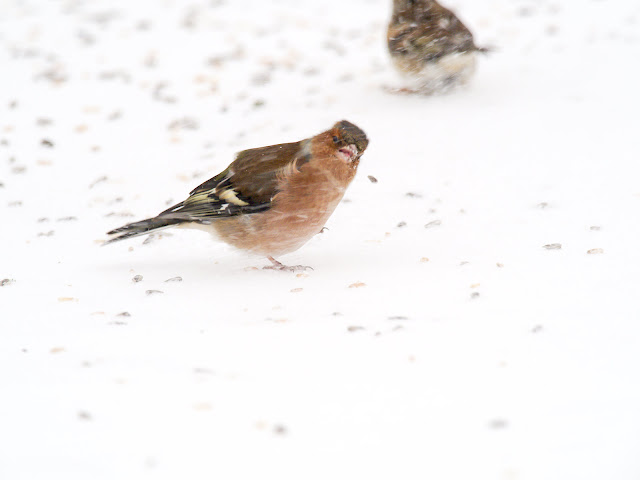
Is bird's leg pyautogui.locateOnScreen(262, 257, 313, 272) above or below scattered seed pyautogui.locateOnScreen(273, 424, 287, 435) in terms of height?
below

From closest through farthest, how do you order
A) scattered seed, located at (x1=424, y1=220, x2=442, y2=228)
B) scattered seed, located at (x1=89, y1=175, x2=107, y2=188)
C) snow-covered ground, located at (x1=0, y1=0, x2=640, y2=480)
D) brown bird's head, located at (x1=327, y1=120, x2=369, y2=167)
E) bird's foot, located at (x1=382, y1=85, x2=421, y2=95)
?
snow-covered ground, located at (x1=0, y1=0, x2=640, y2=480), brown bird's head, located at (x1=327, y1=120, x2=369, y2=167), scattered seed, located at (x1=424, y1=220, x2=442, y2=228), scattered seed, located at (x1=89, y1=175, x2=107, y2=188), bird's foot, located at (x1=382, y1=85, x2=421, y2=95)

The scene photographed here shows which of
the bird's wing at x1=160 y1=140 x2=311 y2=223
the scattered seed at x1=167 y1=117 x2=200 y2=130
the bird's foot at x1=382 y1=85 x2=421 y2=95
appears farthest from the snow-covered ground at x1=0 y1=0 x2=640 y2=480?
the bird's wing at x1=160 y1=140 x2=311 y2=223

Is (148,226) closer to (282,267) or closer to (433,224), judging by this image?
(282,267)

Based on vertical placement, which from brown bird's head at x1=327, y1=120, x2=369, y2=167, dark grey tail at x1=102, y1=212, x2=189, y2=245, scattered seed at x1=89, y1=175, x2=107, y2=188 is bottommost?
scattered seed at x1=89, y1=175, x2=107, y2=188

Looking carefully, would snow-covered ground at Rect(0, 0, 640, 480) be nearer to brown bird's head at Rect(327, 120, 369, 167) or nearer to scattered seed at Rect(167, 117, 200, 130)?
scattered seed at Rect(167, 117, 200, 130)

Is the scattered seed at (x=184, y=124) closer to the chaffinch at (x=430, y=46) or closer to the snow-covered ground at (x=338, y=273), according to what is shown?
the snow-covered ground at (x=338, y=273)
